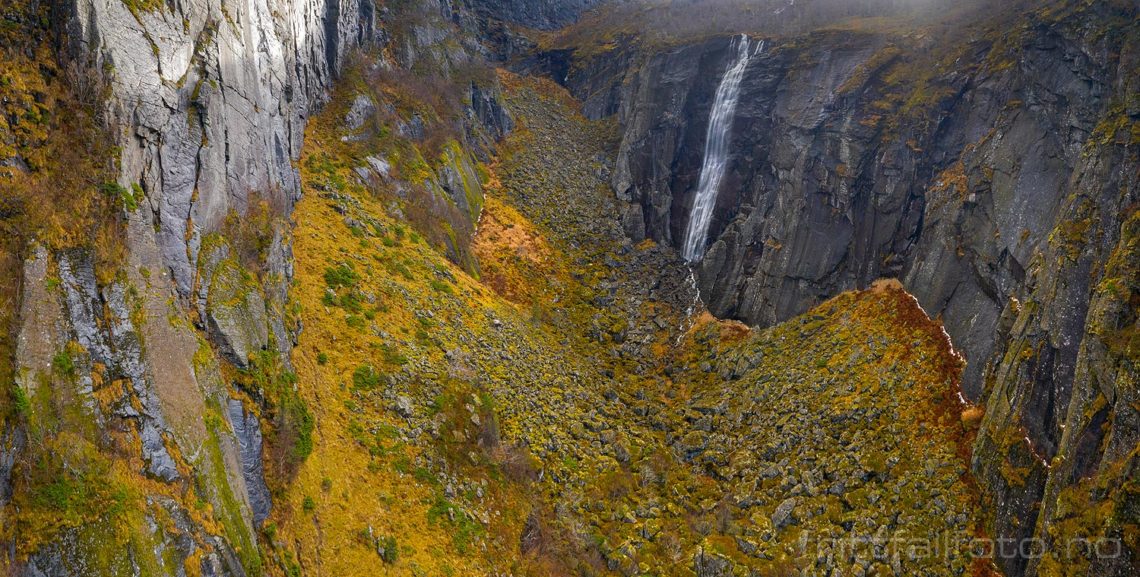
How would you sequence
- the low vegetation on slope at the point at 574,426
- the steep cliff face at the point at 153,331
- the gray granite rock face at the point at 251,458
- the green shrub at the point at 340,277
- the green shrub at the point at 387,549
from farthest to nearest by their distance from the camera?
the green shrub at the point at 340,277
the low vegetation on slope at the point at 574,426
the green shrub at the point at 387,549
the gray granite rock face at the point at 251,458
the steep cliff face at the point at 153,331

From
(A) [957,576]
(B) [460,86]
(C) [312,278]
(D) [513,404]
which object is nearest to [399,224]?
(C) [312,278]

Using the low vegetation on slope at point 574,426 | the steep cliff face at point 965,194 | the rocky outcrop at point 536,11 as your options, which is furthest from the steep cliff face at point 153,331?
the rocky outcrop at point 536,11

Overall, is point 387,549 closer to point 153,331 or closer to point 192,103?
point 153,331

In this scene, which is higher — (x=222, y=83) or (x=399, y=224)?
(x=222, y=83)

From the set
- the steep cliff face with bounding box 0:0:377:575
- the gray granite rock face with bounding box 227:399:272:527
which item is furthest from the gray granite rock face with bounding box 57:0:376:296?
the gray granite rock face with bounding box 227:399:272:527

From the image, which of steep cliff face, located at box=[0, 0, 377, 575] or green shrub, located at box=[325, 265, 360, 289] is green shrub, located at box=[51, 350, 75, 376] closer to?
steep cliff face, located at box=[0, 0, 377, 575]

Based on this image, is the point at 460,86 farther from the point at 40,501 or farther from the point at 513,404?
the point at 40,501

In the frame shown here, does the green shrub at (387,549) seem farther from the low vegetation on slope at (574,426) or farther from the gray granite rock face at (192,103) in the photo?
the gray granite rock face at (192,103)
